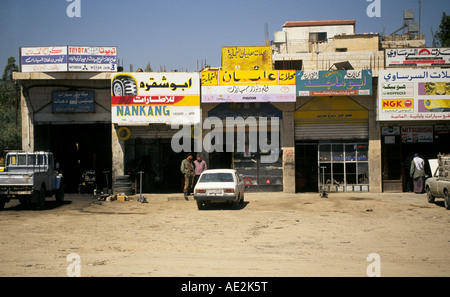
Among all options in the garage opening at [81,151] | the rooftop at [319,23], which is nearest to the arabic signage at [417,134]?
the garage opening at [81,151]

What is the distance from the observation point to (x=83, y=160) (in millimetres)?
26516

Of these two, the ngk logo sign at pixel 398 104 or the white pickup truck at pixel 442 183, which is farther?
the ngk logo sign at pixel 398 104

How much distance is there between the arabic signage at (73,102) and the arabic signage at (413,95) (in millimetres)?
14249

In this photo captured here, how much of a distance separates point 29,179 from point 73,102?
8095mm

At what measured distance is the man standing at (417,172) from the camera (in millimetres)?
22656

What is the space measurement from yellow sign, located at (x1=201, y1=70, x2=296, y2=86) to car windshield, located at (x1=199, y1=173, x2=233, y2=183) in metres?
6.36

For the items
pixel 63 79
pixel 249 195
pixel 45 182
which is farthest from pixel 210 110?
pixel 45 182

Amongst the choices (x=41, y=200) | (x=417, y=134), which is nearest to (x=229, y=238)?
(x=41, y=200)

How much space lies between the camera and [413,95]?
75.3ft

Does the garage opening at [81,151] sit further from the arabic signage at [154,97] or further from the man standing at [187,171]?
the man standing at [187,171]

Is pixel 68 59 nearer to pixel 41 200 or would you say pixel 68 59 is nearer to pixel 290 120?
pixel 41 200

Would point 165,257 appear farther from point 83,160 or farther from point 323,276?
point 83,160

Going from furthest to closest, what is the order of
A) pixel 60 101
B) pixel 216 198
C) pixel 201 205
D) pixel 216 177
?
pixel 60 101
pixel 201 205
pixel 216 177
pixel 216 198
